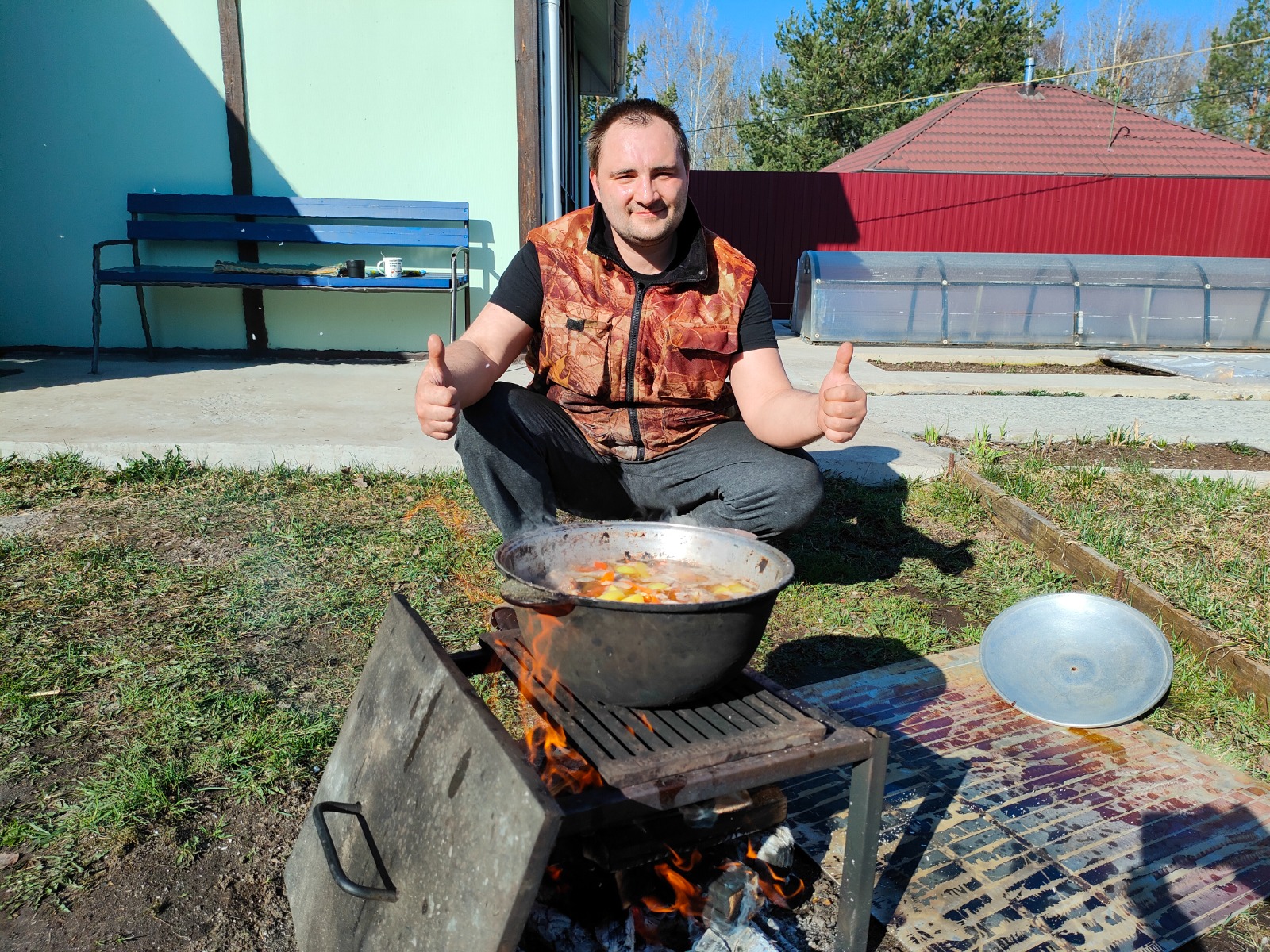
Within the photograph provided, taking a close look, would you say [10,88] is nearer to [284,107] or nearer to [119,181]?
[119,181]

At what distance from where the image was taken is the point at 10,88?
686cm

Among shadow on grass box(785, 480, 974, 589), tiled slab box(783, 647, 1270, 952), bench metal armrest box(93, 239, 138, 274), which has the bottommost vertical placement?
tiled slab box(783, 647, 1270, 952)

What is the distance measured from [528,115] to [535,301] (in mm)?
4861

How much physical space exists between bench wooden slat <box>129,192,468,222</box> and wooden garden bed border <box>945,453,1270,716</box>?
458 cm

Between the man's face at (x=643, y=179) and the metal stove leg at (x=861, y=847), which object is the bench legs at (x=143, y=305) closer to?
the man's face at (x=643, y=179)

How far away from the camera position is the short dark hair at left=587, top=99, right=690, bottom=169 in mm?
2455

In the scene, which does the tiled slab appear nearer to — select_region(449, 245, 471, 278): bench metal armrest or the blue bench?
select_region(449, 245, 471, 278): bench metal armrest

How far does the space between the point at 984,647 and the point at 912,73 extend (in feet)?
78.0

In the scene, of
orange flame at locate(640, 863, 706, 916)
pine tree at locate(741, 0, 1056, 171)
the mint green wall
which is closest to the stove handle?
orange flame at locate(640, 863, 706, 916)

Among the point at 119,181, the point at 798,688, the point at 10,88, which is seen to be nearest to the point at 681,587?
the point at 798,688

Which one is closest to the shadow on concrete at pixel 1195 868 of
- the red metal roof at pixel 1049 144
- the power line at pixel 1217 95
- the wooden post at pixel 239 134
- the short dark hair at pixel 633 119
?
the short dark hair at pixel 633 119

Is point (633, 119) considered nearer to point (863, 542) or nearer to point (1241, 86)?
point (863, 542)

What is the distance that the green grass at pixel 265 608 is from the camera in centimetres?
206

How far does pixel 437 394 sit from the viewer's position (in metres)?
1.88
